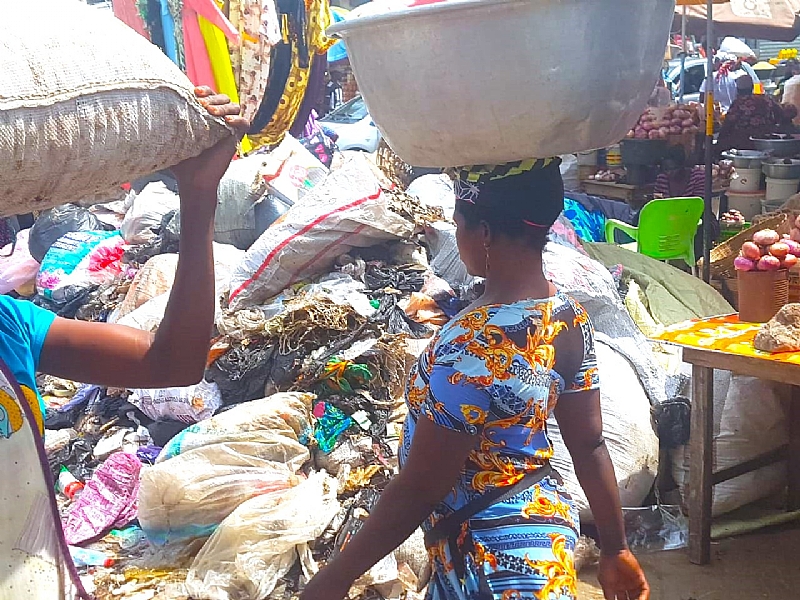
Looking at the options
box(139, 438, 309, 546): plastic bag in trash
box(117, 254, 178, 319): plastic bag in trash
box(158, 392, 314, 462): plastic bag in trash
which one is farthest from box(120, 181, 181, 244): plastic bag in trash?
box(139, 438, 309, 546): plastic bag in trash

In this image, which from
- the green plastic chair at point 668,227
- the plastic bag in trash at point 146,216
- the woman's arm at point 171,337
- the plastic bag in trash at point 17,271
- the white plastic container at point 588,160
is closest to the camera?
the woman's arm at point 171,337

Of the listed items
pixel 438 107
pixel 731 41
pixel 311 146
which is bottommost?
pixel 731 41

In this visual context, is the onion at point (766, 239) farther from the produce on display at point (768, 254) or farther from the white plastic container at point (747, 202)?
the white plastic container at point (747, 202)

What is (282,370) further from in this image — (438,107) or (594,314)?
(438,107)

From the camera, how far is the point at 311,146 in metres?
8.32

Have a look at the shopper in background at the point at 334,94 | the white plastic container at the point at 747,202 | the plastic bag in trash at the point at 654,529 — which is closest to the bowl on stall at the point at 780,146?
the white plastic container at the point at 747,202

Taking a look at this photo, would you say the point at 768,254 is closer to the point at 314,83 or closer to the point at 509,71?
the point at 509,71

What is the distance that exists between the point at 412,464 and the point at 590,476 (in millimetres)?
468

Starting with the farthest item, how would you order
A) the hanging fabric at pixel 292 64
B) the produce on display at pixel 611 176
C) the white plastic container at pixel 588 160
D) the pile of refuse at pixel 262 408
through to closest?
the white plastic container at pixel 588 160 < the produce on display at pixel 611 176 < the hanging fabric at pixel 292 64 < the pile of refuse at pixel 262 408

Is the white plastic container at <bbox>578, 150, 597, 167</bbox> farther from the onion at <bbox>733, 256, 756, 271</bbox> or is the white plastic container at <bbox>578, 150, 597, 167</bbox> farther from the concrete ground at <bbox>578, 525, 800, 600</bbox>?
the concrete ground at <bbox>578, 525, 800, 600</bbox>

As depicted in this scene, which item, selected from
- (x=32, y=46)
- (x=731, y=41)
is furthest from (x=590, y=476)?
(x=731, y=41)

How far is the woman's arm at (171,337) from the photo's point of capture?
134 cm

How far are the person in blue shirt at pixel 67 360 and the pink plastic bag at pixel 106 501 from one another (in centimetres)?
200

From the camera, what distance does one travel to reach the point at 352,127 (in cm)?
1041
